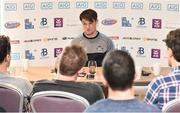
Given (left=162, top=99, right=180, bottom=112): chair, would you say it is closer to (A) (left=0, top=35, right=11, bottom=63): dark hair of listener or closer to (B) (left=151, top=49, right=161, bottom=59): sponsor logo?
(A) (left=0, top=35, right=11, bottom=63): dark hair of listener

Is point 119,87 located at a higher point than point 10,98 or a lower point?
higher

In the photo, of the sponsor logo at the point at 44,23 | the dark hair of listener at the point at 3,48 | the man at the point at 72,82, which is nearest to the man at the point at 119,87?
the man at the point at 72,82

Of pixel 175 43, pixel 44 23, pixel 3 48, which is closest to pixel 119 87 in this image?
pixel 175 43

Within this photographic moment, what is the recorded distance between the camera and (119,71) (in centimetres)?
214

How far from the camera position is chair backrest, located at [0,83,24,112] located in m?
2.93

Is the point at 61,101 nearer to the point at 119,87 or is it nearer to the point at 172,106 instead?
the point at 119,87

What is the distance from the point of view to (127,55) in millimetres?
2215

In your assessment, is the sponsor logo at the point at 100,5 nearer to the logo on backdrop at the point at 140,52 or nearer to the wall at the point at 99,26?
the wall at the point at 99,26

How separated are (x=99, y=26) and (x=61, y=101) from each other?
3813 millimetres

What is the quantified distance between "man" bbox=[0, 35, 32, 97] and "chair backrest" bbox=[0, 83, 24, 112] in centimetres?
14

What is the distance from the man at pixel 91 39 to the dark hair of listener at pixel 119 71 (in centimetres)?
269

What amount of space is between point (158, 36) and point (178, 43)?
328cm

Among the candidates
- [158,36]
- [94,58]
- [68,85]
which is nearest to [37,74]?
[94,58]

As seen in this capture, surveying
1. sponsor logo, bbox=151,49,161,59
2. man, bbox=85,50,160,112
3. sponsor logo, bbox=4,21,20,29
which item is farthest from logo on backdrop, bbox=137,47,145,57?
man, bbox=85,50,160,112
